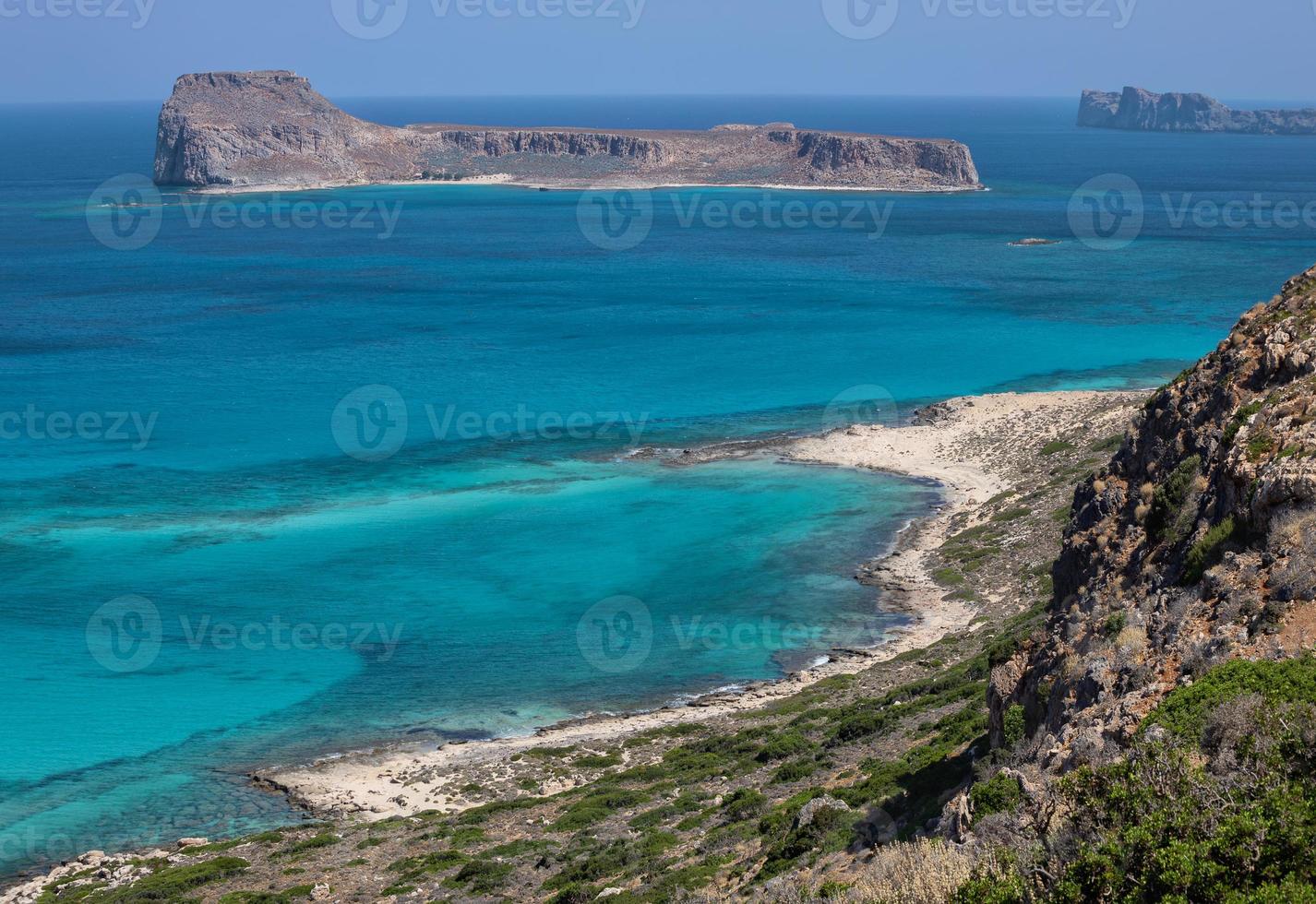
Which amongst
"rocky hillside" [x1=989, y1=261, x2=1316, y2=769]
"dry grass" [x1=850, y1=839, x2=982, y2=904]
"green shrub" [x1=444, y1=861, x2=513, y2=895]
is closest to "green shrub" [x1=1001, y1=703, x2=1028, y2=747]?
"rocky hillside" [x1=989, y1=261, x2=1316, y2=769]

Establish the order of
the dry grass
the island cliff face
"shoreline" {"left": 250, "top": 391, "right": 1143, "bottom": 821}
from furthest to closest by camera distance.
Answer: the island cliff face, "shoreline" {"left": 250, "top": 391, "right": 1143, "bottom": 821}, the dry grass

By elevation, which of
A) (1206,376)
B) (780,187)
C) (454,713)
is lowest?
(454,713)

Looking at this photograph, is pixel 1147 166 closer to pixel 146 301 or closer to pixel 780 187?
pixel 780 187

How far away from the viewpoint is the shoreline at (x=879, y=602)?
84.6 ft

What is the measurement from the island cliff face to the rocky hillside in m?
143

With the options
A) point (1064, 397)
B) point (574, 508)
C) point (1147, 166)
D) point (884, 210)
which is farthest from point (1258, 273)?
point (1147, 166)

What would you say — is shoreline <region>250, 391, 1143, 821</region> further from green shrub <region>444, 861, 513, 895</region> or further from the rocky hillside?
the rocky hillside

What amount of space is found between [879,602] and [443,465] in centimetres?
2166

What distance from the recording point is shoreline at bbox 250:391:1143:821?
1015 inches

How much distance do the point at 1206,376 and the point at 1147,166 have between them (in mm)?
185747

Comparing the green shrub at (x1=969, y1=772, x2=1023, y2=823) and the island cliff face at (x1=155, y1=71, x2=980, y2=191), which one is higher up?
the island cliff face at (x1=155, y1=71, x2=980, y2=191)

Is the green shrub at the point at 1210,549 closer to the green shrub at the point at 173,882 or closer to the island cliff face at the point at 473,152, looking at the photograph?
the green shrub at the point at 173,882

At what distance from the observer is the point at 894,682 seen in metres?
28.2

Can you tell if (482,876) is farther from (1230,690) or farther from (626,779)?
(1230,690)
